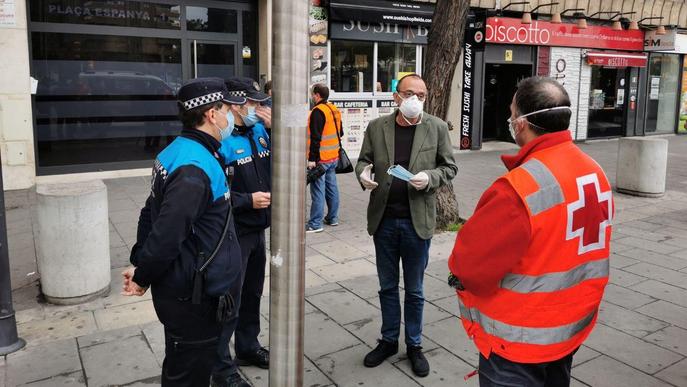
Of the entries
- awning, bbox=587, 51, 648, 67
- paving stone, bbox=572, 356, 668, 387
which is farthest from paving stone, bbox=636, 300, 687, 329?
awning, bbox=587, 51, 648, 67

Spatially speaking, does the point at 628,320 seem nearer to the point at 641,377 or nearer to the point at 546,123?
the point at 641,377

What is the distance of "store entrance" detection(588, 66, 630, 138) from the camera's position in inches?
715

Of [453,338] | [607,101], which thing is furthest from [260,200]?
[607,101]

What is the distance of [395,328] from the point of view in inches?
158

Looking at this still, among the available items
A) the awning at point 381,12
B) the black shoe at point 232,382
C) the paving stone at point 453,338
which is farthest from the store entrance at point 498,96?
the black shoe at point 232,382

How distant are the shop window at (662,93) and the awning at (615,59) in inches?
36.4

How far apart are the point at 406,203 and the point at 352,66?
10.1 m

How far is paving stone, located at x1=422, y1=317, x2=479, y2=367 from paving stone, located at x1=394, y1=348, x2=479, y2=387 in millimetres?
69

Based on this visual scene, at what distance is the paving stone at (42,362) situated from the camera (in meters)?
3.84

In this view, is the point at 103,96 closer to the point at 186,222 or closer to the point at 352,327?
the point at 352,327

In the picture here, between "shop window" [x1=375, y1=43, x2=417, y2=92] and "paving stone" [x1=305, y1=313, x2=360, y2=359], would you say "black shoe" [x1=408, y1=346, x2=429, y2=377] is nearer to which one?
"paving stone" [x1=305, y1=313, x2=360, y2=359]

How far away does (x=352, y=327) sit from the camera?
4.65m

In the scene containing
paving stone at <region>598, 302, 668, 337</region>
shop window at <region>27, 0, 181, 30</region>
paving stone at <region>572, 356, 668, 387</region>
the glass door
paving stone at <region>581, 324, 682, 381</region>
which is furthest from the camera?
the glass door

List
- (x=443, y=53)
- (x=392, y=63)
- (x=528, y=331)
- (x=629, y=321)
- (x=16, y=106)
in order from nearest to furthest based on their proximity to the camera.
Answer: (x=528, y=331) < (x=629, y=321) < (x=443, y=53) < (x=16, y=106) < (x=392, y=63)
